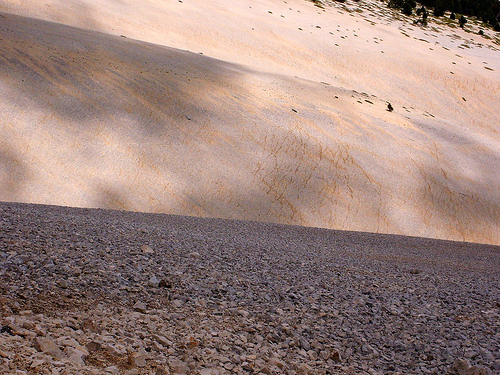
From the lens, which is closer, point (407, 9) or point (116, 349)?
point (116, 349)

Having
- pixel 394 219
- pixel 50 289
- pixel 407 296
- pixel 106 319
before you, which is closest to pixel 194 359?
pixel 106 319

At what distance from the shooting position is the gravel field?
7.07 feet

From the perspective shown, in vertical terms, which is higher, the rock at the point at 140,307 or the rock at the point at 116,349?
the rock at the point at 116,349

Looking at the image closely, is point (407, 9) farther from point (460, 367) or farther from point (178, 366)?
point (178, 366)

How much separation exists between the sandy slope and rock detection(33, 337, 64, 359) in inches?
233

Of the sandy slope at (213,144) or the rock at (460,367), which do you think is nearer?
the rock at (460,367)

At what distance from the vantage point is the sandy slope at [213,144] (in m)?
8.33

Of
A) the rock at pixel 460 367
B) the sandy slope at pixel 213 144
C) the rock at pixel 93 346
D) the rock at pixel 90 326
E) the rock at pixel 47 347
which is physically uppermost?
the rock at pixel 460 367

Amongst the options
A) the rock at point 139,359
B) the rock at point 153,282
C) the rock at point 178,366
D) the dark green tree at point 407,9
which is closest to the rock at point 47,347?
the rock at point 139,359

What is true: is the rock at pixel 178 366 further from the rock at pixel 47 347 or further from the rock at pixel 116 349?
the rock at pixel 47 347

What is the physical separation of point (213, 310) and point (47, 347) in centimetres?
105

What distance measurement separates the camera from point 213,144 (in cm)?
982

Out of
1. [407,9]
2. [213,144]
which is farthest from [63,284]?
[407,9]

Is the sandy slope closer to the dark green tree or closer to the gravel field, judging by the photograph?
the gravel field
